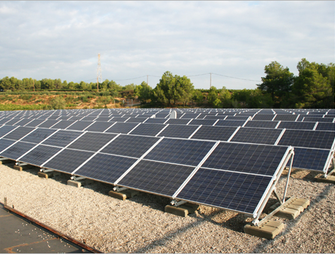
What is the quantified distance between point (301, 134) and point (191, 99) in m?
98.2

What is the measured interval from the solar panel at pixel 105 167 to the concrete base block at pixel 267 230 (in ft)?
15.3

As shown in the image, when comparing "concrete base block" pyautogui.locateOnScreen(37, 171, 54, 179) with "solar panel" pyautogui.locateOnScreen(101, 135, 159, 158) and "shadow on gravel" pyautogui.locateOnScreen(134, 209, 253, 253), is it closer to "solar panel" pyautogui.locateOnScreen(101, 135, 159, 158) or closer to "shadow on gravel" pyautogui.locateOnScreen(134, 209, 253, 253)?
"solar panel" pyautogui.locateOnScreen(101, 135, 159, 158)

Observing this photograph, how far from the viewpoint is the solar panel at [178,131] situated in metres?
13.6

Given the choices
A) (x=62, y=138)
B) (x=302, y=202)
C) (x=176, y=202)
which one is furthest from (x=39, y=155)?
(x=302, y=202)

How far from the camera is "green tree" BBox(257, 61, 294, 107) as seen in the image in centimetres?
9162

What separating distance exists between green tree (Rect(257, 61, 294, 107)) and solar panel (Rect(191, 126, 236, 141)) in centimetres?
8450

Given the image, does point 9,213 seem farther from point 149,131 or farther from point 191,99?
point 191,99

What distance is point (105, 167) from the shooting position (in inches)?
384

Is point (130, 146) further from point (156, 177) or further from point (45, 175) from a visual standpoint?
point (45, 175)

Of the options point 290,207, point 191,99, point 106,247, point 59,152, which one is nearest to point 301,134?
point 290,207

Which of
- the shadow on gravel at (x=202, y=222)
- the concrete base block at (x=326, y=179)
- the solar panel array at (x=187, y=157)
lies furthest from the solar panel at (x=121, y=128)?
the concrete base block at (x=326, y=179)

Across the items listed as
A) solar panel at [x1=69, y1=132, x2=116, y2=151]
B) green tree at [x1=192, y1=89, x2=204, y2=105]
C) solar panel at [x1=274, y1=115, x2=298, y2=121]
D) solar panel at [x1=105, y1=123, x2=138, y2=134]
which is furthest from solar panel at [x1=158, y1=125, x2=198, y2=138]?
green tree at [x1=192, y1=89, x2=204, y2=105]

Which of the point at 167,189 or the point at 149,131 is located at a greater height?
the point at 149,131

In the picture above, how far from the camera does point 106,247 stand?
6.06m
